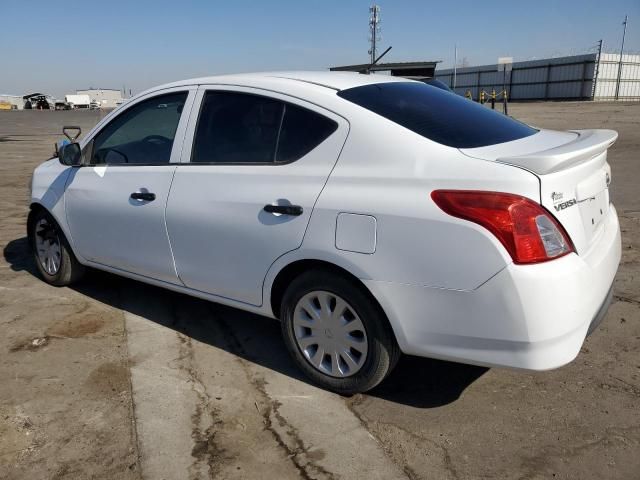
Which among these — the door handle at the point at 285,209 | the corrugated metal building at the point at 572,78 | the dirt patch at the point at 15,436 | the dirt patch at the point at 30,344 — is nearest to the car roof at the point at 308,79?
the door handle at the point at 285,209

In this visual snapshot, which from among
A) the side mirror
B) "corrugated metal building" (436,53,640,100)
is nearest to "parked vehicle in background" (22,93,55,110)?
"corrugated metal building" (436,53,640,100)

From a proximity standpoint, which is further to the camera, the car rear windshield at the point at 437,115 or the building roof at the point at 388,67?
the building roof at the point at 388,67

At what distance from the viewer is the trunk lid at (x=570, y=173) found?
237cm

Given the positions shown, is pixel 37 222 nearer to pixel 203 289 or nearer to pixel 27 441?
pixel 203 289

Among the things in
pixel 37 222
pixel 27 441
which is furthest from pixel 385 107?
pixel 37 222

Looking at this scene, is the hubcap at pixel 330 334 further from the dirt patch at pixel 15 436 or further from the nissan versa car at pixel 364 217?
the dirt patch at pixel 15 436

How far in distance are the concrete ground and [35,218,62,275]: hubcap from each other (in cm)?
62

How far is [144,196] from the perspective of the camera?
3.57 metres

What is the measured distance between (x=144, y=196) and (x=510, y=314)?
2360 millimetres

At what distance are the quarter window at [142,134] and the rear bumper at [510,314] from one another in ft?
6.00

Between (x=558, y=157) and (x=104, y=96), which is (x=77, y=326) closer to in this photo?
(x=558, y=157)

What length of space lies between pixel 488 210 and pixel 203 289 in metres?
1.86

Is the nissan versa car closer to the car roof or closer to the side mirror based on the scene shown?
the car roof

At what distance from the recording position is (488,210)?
92.1 inches
